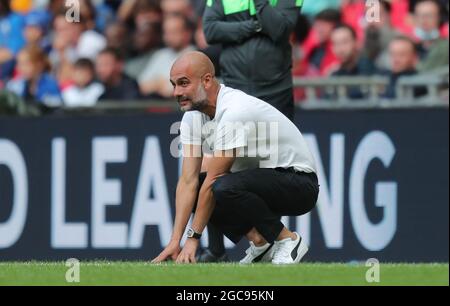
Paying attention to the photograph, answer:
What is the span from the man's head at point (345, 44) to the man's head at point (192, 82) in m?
4.79

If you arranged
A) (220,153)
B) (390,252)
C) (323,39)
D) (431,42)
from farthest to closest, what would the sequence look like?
(323,39), (431,42), (390,252), (220,153)

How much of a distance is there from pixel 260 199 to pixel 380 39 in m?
5.32

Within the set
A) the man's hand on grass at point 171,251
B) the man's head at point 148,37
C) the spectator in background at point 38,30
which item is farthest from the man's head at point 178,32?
the man's hand on grass at point 171,251

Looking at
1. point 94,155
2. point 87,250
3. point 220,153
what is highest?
point 220,153

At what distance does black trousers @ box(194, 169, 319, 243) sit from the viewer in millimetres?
8742

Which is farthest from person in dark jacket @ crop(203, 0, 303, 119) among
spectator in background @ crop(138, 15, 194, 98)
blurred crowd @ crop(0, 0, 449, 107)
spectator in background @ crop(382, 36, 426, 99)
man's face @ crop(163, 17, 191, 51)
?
man's face @ crop(163, 17, 191, 51)

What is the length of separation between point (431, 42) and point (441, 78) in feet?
3.40

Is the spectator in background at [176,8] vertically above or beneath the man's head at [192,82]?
beneath

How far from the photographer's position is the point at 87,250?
1260 centimetres

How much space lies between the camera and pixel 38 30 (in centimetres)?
1614

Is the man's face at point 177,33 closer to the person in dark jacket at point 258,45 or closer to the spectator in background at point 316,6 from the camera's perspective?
the spectator in background at point 316,6

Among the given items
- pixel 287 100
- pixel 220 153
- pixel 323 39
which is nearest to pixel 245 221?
pixel 220 153

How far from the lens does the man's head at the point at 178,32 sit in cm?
1435

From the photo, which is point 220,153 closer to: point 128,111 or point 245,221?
point 245,221
